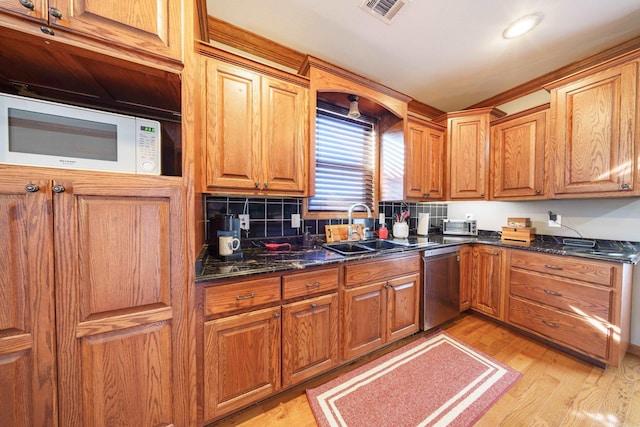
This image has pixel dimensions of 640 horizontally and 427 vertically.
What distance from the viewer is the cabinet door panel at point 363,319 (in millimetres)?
1568

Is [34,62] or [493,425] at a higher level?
[34,62]

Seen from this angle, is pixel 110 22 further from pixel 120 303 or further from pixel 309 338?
pixel 309 338

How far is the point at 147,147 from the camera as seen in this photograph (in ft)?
3.26

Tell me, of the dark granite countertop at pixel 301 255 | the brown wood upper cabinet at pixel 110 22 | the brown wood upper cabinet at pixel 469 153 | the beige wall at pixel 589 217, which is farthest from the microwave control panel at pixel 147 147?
the beige wall at pixel 589 217

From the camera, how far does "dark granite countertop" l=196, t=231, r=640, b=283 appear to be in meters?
1.19

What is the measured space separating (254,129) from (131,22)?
2.31 feet

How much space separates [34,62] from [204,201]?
3.23 feet

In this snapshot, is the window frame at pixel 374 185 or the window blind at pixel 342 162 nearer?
the window frame at pixel 374 185

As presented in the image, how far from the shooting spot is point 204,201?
1.65m

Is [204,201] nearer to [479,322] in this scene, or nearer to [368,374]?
[368,374]

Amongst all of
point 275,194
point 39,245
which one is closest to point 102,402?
point 39,245

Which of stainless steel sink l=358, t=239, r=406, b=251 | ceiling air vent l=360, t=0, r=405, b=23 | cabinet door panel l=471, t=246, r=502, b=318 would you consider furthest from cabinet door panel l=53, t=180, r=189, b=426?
cabinet door panel l=471, t=246, r=502, b=318

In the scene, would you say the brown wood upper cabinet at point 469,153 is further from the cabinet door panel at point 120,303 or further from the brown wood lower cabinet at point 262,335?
the cabinet door panel at point 120,303

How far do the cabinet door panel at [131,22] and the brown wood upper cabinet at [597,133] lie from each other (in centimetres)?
301
